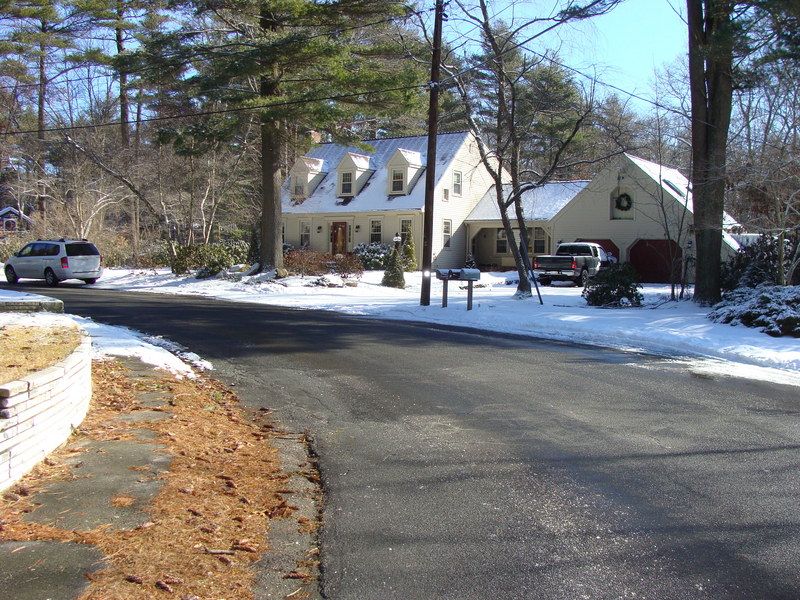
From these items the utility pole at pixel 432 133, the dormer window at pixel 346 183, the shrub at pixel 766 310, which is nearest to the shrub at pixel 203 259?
the dormer window at pixel 346 183

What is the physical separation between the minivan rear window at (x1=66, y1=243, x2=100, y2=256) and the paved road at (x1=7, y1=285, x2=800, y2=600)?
721 inches

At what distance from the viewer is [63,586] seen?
11.3 ft

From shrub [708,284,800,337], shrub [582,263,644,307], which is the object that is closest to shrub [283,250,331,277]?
shrub [582,263,644,307]

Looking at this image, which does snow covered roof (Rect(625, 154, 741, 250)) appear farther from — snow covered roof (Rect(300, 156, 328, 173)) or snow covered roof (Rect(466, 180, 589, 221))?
snow covered roof (Rect(300, 156, 328, 173))

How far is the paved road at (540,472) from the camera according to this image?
3.80 metres

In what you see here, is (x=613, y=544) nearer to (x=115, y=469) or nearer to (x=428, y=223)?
(x=115, y=469)

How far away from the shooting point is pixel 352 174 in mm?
40531

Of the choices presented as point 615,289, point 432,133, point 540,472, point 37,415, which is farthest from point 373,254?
point 37,415

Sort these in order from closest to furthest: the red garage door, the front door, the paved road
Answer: the paved road < the red garage door < the front door

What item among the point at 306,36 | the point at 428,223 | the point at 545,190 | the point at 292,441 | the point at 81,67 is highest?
the point at 81,67

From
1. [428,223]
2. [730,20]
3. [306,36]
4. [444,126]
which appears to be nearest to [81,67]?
[306,36]

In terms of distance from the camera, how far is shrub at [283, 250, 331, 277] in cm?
2800

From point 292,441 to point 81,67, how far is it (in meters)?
Answer: 36.3

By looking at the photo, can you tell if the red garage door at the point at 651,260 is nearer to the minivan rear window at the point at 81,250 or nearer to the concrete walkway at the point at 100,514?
the minivan rear window at the point at 81,250
